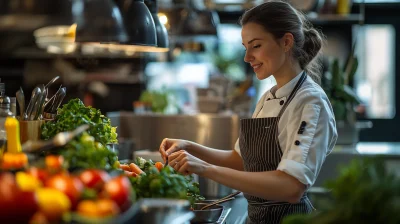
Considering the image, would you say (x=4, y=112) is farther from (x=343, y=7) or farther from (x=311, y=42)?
(x=343, y=7)

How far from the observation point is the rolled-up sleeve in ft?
8.14

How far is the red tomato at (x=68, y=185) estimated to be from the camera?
62.4 inches

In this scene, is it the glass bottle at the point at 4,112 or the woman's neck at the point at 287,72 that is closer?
the glass bottle at the point at 4,112

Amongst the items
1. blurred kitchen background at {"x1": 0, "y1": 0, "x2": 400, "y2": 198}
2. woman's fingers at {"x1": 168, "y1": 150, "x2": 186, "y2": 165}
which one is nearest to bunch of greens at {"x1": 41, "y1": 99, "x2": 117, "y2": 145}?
woman's fingers at {"x1": 168, "y1": 150, "x2": 186, "y2": 165}

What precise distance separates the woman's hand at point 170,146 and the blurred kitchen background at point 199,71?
1.56 m

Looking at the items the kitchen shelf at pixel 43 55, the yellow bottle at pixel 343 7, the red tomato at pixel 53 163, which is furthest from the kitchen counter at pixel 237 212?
the kitchen shelf at pixel 43 55

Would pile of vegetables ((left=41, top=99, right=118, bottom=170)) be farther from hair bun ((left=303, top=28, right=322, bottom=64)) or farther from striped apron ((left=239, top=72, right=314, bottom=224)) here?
hair bun ((left=303, top=28, right=322, bottom=64))

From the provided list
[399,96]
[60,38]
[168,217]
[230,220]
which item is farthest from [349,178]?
[399,96]

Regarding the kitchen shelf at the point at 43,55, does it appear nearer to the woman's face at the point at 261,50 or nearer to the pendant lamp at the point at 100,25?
the pendant lamp at the point at 100,25

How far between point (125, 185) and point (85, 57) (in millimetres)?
6738

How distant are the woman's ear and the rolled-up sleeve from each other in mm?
296

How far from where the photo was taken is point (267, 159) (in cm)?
282

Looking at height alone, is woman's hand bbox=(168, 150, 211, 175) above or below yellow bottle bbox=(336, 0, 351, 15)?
below

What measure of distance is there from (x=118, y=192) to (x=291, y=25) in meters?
1.47
